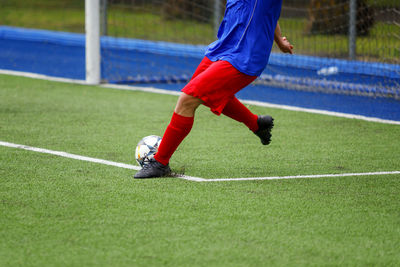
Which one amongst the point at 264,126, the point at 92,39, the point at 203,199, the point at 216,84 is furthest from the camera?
the point at 92,39

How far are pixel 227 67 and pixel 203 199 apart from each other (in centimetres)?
98

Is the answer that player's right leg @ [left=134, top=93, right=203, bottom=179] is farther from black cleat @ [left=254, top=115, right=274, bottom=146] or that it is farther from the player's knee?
black cleat @ [left=254, top=115, right=274, bottom=146]

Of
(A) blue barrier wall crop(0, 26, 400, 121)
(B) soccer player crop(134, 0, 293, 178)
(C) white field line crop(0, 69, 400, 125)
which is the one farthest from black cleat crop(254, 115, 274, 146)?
(A) blue barrier wall crop(0, 26, 400, 121)

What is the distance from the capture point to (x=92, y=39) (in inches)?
392

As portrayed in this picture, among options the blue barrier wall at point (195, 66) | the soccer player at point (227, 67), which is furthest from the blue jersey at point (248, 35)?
the blue barrier wall at point (195, 66)

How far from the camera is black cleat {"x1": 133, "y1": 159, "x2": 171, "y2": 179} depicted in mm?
5109

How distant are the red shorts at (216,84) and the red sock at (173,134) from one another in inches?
7.1

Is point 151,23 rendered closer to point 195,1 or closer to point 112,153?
point 195,1

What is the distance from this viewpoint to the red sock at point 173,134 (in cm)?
502

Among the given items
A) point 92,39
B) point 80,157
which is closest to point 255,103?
point 92,39

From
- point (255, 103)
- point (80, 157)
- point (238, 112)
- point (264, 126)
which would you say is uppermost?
point (238, 112)

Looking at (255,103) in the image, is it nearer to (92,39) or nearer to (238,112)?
(92,39)

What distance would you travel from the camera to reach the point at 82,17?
66.7 feet

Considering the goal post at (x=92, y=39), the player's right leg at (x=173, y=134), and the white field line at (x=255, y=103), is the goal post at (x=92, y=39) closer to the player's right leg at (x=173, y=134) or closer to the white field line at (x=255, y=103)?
the white field line at (x=255, y=103)
